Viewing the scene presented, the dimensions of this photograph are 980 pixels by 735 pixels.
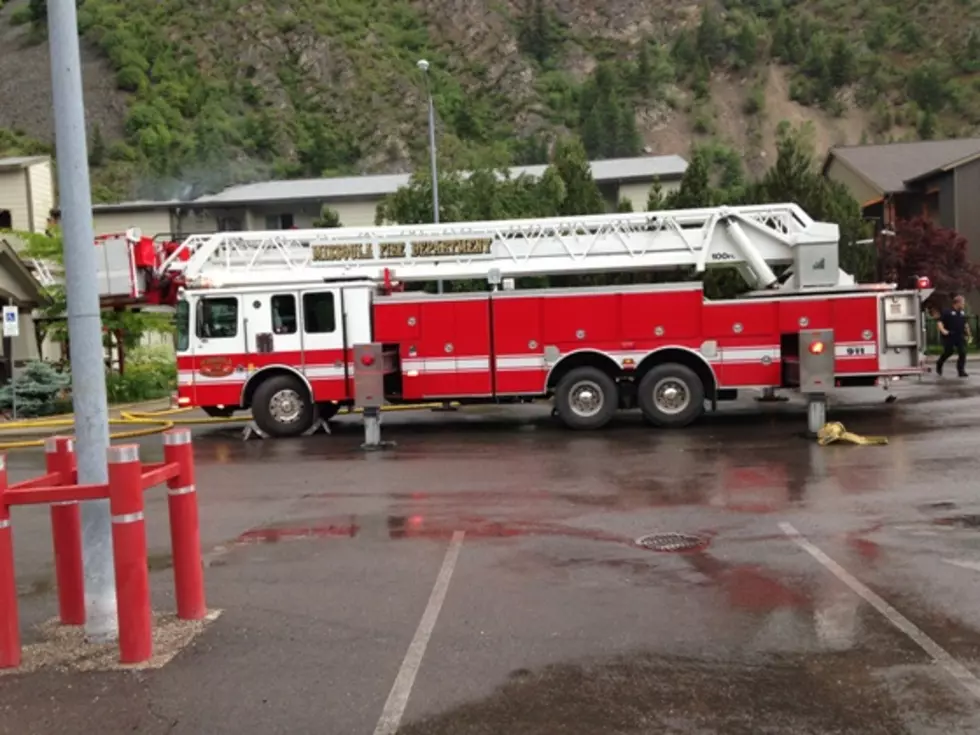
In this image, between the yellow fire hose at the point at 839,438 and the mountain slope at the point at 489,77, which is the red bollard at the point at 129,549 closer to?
the yellow fire hose at the point at 839,438

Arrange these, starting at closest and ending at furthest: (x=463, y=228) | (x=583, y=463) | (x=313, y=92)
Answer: (x=583, y=463), (x=463, y=228), (x=313, y=92)

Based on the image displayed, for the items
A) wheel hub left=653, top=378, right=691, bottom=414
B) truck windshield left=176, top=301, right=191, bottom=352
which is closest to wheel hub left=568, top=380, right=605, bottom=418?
wheel hub left=653, top=378, right=691, bottom=414

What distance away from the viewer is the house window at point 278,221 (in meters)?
55.5

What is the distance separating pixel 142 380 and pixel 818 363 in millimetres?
19966

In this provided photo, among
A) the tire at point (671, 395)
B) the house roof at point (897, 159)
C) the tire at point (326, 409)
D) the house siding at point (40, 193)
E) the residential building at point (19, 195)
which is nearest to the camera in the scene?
the tire at point (671, 395)

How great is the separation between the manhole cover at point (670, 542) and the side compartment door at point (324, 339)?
8759mm

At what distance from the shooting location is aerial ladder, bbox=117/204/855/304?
1625 centimetres

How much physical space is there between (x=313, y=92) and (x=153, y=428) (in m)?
110

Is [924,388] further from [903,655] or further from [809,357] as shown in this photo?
[903,655]

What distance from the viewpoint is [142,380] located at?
A: 1083 inches

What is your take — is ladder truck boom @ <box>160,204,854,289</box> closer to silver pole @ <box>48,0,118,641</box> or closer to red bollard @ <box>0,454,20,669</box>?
silver pole @ <box>48,0,118,641</box>

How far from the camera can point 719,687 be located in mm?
4691

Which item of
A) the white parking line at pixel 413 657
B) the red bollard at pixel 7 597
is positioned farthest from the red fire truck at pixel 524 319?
the red bollard at pixel 7 597

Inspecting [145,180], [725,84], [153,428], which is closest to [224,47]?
[145,180]
